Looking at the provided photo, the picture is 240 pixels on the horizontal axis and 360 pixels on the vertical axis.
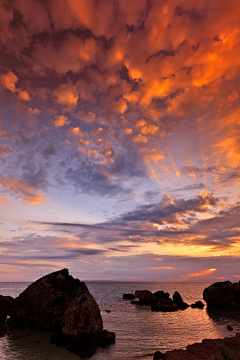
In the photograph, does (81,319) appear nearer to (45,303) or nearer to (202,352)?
(45,303)

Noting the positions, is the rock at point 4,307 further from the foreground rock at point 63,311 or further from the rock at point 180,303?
the rock at point 180,303

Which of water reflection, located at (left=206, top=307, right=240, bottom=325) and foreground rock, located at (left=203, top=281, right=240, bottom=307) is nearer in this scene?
water reflection, located at (left=206, top=307, right=240, bottom=325)

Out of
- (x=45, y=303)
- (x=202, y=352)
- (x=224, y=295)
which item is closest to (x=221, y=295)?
(x=224, y=295)

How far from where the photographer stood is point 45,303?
118 feet

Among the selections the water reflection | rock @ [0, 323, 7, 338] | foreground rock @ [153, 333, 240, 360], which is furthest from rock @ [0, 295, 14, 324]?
the water reflection

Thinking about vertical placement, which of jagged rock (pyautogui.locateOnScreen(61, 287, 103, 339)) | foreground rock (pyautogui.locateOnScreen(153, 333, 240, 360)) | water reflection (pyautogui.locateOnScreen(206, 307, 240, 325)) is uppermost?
jagged rock (pyautogui.locateOnScreen(61, 287, 103, 339))

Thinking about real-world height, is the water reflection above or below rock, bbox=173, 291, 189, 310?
below

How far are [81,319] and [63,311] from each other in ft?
31.1

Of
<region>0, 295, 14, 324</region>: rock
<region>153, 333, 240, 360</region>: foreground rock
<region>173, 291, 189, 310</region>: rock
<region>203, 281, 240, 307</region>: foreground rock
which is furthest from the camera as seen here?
<region>173, 291, 189, 310</region>: rock

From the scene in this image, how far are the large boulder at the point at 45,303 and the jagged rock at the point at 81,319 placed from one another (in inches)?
136

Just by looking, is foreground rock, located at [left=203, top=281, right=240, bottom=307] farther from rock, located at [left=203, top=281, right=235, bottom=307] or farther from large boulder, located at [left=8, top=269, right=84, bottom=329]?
large boulder, located at [left=8, top=269, right=84, bottom=329]

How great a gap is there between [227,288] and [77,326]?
196ft

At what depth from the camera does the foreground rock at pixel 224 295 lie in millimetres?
66500

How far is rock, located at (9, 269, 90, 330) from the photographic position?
34.4m
